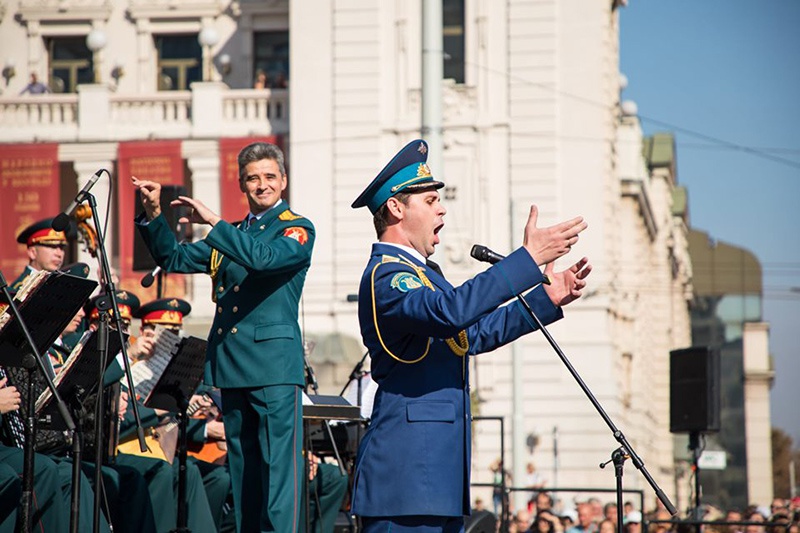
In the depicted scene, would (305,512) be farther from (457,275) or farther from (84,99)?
(84,99)

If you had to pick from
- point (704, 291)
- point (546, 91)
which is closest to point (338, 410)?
point (546, 91)

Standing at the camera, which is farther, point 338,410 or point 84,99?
point 84,99

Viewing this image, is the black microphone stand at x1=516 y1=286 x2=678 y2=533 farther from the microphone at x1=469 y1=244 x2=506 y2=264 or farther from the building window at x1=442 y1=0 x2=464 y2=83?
the building window at x1=442 y1=0 x2=464 y2=83

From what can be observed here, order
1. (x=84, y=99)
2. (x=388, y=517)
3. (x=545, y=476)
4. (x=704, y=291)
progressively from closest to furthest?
1. (x=388, y=517)
2. (x=545, y=476)
3. (x=84, y=99)
4. (x=704, y=291)

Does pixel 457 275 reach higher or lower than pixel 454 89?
lower

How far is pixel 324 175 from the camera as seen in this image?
1503 inches

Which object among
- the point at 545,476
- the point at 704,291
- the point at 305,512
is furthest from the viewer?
the point at 704,291

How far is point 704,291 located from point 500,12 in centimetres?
4660

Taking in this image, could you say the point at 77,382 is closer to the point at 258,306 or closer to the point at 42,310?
the point at 42,310

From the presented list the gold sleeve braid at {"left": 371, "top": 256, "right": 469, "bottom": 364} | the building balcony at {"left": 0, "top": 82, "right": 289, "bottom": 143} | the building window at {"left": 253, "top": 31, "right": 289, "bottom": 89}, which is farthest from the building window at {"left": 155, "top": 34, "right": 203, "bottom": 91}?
the gold sleeve braid at {"left": 371, "top": 256, "right": 469, "bottom": 364}

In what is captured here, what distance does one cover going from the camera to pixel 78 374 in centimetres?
751

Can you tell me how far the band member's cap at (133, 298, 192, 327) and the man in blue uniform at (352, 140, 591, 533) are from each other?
15.5 feet

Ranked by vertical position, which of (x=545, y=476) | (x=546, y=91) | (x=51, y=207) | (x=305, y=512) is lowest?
(x=545, y=476)

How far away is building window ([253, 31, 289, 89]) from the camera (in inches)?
1657
